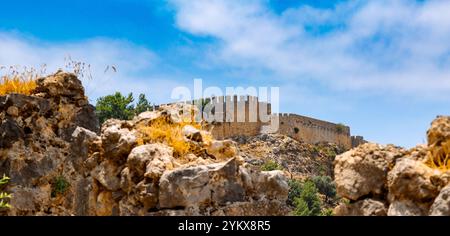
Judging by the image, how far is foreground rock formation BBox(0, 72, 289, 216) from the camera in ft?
24.4

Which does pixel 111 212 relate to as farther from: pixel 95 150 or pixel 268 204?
pixel 268 204

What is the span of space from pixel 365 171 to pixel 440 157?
60cm

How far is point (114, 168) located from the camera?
356 inches

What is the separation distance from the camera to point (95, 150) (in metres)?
9.66

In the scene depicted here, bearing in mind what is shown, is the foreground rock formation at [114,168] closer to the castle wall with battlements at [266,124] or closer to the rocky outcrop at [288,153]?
the rocky outcrop at [288,153]

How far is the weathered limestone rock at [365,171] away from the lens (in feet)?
18.5

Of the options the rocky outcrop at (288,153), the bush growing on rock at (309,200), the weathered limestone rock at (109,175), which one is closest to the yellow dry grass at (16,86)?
the weathered limestone rock at (109,175)

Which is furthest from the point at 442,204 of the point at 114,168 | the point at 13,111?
the point at 13,111

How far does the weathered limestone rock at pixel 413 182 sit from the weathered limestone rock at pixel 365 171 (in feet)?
0.82

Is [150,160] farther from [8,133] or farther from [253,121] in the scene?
[253,121]

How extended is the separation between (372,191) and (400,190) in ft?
1.28

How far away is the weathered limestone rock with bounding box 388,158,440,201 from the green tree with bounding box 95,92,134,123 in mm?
55126
